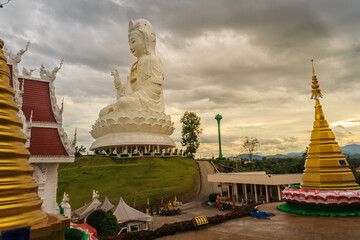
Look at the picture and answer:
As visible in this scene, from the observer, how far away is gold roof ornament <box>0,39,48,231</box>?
321 cm

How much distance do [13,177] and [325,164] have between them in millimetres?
18371

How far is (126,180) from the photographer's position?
91.0 ft

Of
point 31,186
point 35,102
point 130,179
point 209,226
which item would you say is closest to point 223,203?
point 209,226

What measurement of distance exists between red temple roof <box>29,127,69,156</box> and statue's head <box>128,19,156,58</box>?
3280cm

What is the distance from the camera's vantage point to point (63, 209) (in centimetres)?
1288

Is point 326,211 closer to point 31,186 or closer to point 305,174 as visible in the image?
point 305,174

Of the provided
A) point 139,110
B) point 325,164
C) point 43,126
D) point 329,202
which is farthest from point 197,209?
point 139,110

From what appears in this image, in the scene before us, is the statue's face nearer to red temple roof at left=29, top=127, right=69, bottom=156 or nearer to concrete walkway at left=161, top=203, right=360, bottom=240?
red temple roof at left=29, top=127, right=69, bottom=156

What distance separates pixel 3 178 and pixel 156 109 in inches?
1500

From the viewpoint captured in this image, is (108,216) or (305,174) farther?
(305,174)

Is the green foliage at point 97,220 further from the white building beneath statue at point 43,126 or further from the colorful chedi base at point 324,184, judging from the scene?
the colorful chedi base at point 324,184

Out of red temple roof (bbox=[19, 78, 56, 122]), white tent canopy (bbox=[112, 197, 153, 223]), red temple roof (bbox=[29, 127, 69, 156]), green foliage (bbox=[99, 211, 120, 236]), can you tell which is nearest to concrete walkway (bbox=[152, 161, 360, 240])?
white tent canopy (bbox=[112, 197, 153, 223])

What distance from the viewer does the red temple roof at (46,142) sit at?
38.5ft

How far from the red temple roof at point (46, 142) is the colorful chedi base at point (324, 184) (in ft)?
49.0
